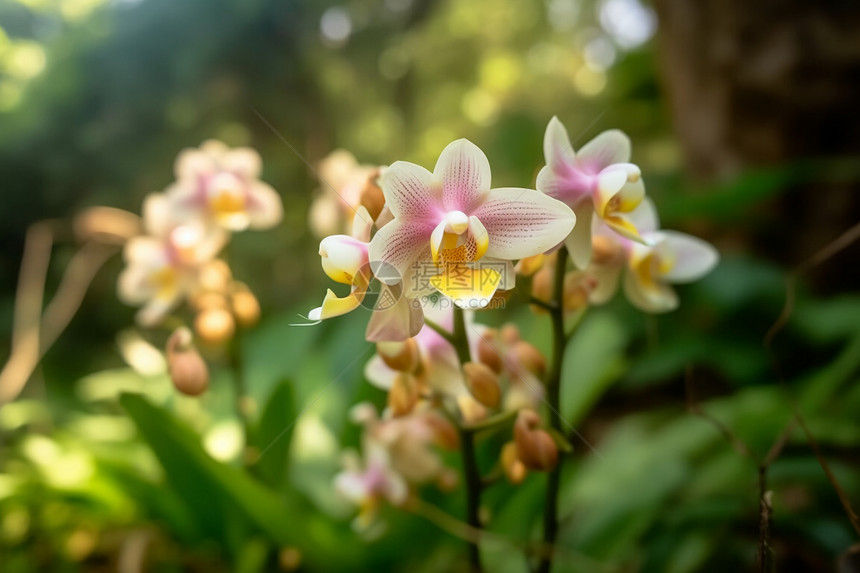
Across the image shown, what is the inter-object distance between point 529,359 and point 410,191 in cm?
15

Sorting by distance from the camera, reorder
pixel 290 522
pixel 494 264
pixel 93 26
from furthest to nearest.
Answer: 1. pixel 93 26
2. pixel 290 522
3. pixel 494 264

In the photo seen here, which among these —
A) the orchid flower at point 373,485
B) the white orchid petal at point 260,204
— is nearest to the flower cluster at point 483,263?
the orchid flower at point 373,485

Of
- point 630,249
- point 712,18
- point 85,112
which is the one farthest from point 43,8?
point 712,18

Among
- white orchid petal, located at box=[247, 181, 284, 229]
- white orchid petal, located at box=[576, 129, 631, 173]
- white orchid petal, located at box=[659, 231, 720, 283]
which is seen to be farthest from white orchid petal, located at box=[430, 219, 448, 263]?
white orchid petal, located at box=[247, 181, 284, 229]

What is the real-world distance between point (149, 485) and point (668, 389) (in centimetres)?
115

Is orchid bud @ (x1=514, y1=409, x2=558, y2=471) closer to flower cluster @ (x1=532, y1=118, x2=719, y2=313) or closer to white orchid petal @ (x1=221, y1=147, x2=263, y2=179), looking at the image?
flower cluster @ (x1=532, y1=118, x2=719, y2=313)

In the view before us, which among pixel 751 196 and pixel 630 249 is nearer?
pixel 630 249

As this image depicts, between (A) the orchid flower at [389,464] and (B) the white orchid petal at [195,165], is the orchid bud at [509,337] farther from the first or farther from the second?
(B) the white orchid petal at [195,165]

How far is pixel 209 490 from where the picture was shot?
0.56 m

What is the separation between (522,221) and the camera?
301mm

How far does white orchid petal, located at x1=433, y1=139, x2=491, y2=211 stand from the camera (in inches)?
11.4

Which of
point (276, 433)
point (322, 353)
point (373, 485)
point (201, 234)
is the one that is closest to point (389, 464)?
point (373, 485)

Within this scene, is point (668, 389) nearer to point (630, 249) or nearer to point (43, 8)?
point (630, 249)

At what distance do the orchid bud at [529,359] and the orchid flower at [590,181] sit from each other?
7 centimetres
